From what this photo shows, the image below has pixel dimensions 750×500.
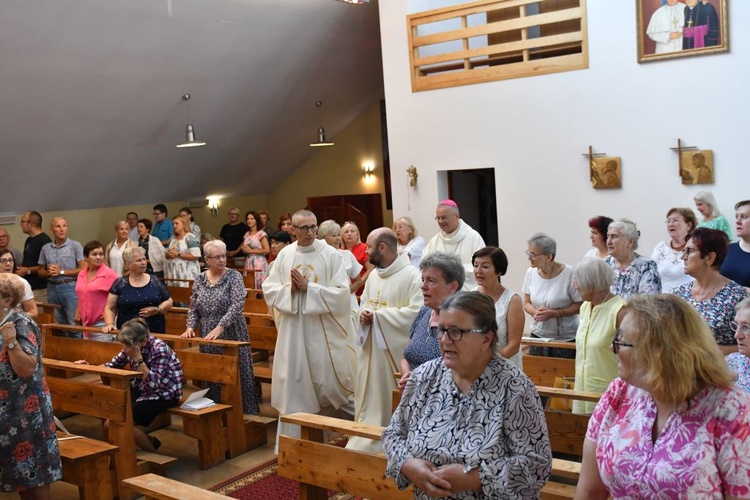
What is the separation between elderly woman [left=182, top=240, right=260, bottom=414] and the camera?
21.2ft

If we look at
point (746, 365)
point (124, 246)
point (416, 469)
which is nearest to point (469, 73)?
point (124, 246)

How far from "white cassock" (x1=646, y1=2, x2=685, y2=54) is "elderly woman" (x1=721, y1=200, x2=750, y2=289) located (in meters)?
3.80

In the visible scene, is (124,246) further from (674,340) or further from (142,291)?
(674,340)

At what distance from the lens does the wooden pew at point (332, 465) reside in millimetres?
3576

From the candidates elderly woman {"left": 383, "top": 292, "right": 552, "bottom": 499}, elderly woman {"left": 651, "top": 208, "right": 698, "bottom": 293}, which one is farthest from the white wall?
elderly woman {"left": 383, "top": 292, "right": 552, "bottom": 499}

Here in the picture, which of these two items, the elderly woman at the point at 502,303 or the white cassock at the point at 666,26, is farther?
the white cassock at the point at 666,26

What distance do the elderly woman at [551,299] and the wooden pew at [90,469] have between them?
2.95 m

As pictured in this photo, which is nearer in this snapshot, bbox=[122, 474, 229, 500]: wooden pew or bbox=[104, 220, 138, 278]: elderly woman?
bbox=[122, 474, 229, 500]: wooden pew

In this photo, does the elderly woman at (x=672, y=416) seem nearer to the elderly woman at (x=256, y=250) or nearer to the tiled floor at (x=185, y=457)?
the tiled floor at (x=185, y=457)

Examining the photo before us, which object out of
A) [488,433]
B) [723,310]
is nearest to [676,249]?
[723,310]

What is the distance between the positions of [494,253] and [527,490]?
2.17m

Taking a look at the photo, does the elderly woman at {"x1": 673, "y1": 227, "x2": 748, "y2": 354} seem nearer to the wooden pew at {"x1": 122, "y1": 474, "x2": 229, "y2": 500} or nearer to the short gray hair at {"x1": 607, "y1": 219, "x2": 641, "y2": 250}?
the short gray hair at {"x1": 607, "y1": 219, "x2": 641, "y2": 250}

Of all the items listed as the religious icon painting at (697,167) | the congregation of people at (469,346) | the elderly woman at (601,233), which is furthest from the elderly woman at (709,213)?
the elderly woman at (601,233)

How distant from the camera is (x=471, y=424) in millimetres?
2580
